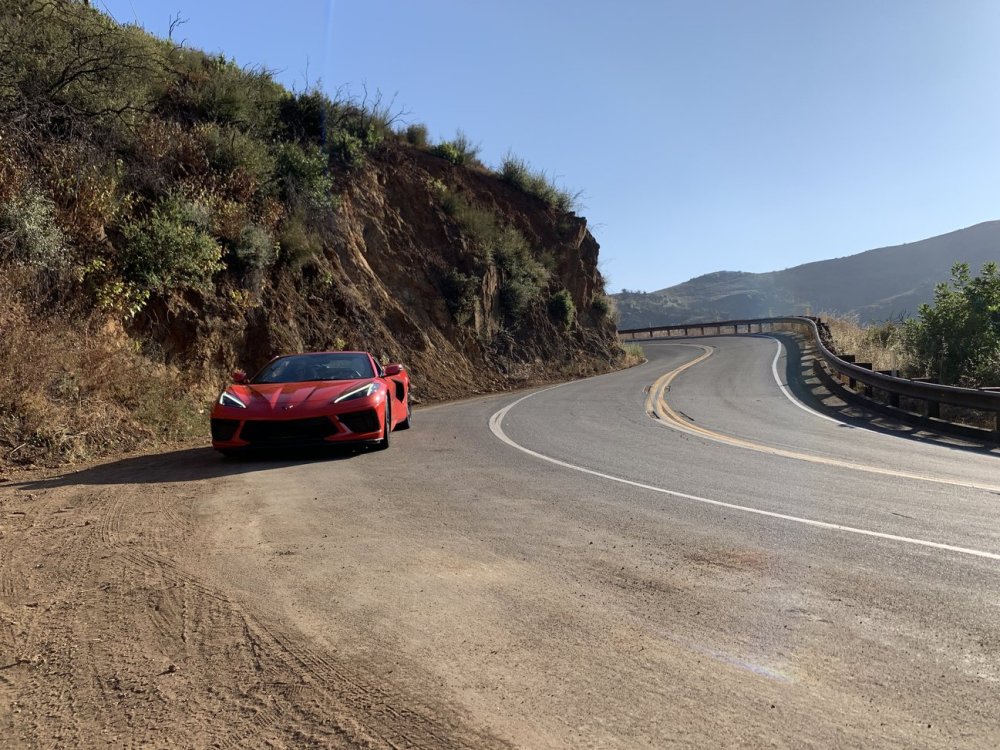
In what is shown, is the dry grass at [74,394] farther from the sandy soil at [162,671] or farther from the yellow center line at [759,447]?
the yellow center line at [759,447]

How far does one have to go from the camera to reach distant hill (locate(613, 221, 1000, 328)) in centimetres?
9981

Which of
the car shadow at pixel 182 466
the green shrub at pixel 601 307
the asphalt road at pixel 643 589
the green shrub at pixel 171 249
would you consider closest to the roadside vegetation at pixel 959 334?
the asphalt road at pixel 643 589

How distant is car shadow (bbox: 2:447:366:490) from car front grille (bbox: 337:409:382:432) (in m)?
0.44

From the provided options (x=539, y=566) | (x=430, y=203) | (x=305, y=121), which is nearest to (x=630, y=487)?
(x=539, y=566)

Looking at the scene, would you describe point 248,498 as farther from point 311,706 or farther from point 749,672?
point 749,672

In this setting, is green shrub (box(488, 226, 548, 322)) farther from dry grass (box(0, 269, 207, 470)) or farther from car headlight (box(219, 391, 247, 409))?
car headlight (box(219, 391, 247, 409))

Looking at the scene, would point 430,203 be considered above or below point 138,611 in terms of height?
above

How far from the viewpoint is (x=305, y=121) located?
2197 cm

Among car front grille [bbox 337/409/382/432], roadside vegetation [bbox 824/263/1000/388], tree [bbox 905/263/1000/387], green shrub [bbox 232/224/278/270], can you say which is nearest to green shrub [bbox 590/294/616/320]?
roadside vegetation [bbox 824/263/1000/388]

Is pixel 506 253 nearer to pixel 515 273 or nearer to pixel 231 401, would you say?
pixel 515 273

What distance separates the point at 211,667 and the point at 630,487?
4643mm

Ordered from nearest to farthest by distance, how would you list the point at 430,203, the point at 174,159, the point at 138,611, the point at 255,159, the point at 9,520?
the point at 138,611
the point at 9,520
the point at 174,159
the point at 255,159
the point at 430,203

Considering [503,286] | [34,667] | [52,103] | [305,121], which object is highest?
[305,121]

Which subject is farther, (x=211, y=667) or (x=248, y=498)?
(x=248, y=498)
